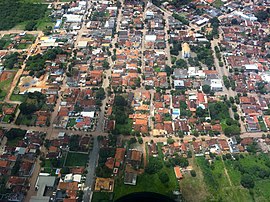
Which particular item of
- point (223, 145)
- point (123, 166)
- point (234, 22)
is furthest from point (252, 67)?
point (123, 166)

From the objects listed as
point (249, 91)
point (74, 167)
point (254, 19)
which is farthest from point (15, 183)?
point (254, 19)

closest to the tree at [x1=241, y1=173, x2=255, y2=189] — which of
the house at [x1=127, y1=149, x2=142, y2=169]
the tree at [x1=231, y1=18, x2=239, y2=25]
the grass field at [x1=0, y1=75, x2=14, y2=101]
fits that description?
the house at [x1=127, y1=149, x2=142, y2=169]

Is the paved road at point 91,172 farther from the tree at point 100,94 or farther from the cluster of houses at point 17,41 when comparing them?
the cluster of houses at point 17,41

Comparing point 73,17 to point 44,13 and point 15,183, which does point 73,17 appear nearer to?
point 44,13

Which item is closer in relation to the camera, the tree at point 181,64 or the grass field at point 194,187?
the grass field at point 194,187

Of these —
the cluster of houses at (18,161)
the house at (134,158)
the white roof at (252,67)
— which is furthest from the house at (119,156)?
the white roof at (252,67)

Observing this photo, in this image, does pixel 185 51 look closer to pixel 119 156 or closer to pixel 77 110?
pixel 77 110
